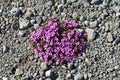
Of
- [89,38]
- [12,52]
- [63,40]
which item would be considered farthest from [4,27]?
[89,38]

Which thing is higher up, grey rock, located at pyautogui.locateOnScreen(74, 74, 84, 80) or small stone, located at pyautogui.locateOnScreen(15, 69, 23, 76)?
small stone, located at pyautogui.locateOnScreen(15, 69, 23, 76)

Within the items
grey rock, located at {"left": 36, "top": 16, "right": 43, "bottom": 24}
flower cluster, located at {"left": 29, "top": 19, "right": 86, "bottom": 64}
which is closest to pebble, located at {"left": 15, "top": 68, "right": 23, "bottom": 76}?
flower cluster, located at {"left": 29, "top": 19, "right": 86, "bottom": 64}

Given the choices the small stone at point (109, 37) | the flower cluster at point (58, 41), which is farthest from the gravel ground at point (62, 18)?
the flower cluster at point (58, 41)

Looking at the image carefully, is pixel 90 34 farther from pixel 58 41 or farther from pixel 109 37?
pixel 58 41

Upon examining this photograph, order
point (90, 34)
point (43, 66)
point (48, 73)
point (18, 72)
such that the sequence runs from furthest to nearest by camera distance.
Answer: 1. point (90, 34)
2. point (18, 72)
3. point (43, 66)
4. point (48, 73)

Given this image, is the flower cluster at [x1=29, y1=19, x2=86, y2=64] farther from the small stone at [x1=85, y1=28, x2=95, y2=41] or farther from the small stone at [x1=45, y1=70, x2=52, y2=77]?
the small stone at [x1=45, y1=70, x2=52, y2=77]

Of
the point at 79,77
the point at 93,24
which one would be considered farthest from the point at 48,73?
the point at 93,24

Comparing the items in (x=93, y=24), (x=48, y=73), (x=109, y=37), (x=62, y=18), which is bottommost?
(x=48, y=73)
